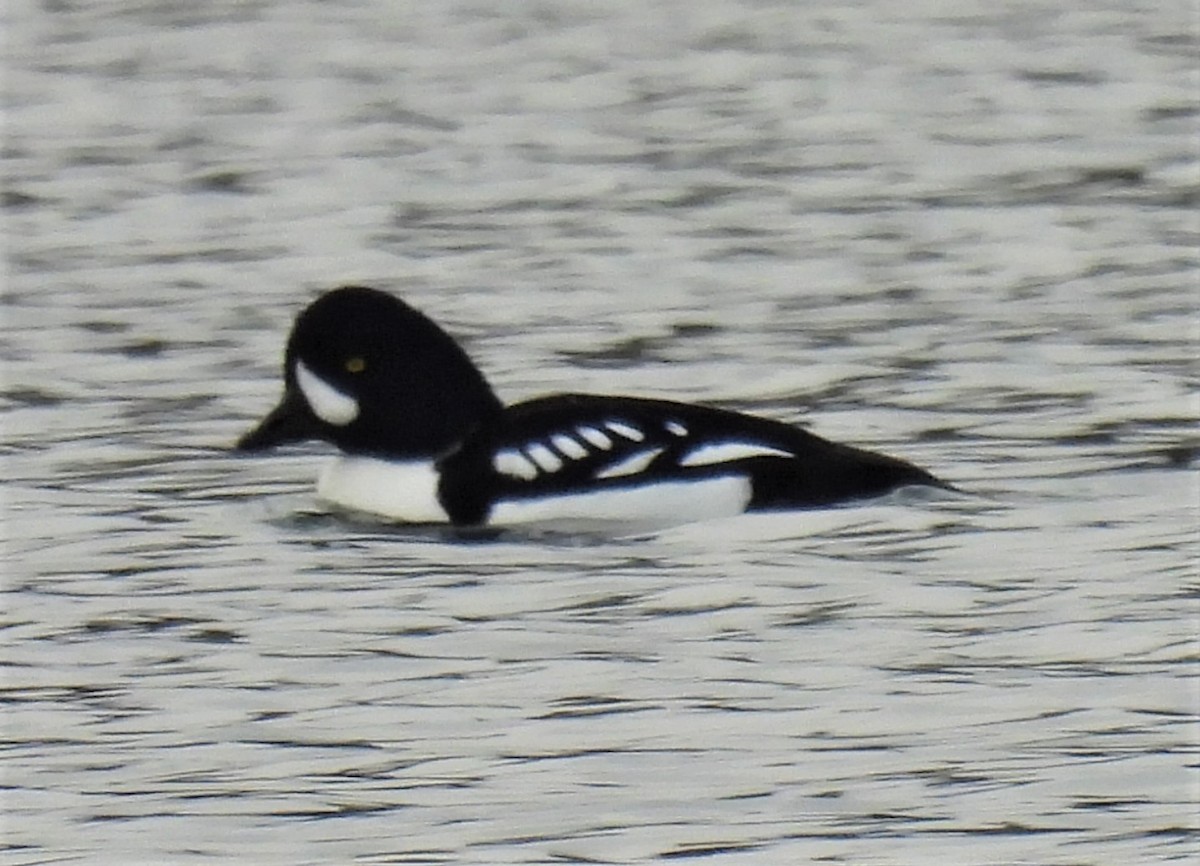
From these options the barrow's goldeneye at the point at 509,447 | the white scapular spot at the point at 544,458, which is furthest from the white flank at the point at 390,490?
the white scapular spot at the point at 544,458

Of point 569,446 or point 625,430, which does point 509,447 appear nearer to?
point 569,446

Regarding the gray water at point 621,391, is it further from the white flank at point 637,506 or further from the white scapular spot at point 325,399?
the white scapular spot at point 325,399

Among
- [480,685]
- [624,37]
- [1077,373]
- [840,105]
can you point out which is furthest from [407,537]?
[624,37]

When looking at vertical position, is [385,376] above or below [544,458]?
above

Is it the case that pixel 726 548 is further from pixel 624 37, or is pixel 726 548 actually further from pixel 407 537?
pixel 624 37

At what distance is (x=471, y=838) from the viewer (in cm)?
712

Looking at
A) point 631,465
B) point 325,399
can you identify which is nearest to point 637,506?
point 631,465

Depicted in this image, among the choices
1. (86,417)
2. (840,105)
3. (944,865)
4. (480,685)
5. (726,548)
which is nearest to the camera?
(944,865)

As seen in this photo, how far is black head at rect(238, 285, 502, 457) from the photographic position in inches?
408

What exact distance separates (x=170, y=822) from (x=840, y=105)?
1074 cm

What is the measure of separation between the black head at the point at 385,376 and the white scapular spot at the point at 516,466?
0.25 m

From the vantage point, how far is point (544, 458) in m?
10.2

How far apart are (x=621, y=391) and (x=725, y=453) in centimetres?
210

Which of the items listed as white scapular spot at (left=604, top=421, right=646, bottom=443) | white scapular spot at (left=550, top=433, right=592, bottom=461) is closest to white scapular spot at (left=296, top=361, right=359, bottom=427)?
white scapular spot at (left=550, top=433, right=592, bottom=461)
